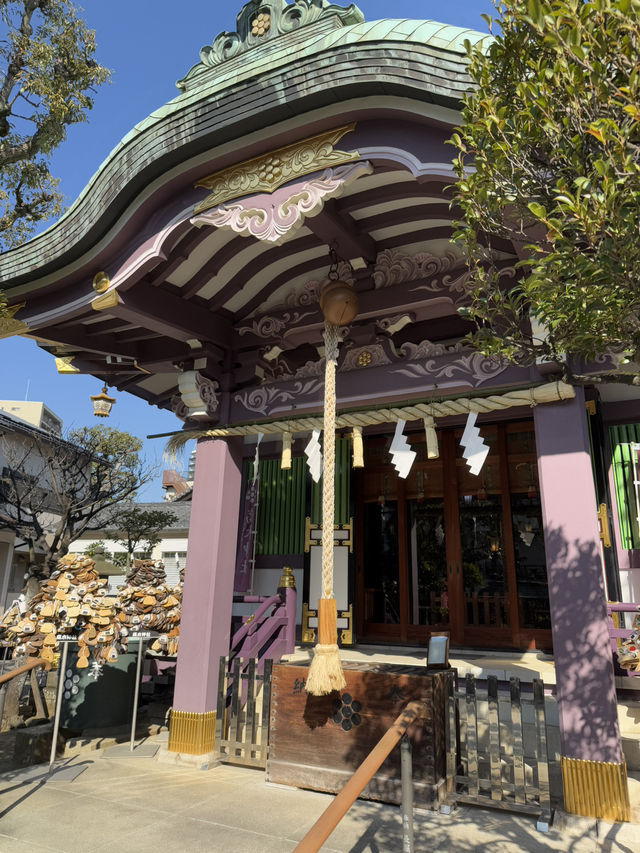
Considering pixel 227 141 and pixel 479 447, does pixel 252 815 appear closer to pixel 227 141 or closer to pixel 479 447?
pixel 479 447

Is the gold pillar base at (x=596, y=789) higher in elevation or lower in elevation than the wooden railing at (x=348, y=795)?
lower

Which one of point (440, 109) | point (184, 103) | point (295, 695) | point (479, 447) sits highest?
point (184, 103)

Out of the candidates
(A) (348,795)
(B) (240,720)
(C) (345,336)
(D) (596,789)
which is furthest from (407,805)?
(C) (345,336)

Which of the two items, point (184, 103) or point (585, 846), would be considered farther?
point (184, 103)

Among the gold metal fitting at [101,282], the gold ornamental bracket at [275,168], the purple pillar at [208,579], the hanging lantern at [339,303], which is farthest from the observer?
the purple pillar at [208,579]

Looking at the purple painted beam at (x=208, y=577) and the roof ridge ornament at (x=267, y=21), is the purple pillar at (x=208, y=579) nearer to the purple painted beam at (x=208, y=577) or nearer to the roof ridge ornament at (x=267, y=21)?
the purple painted beam at (x=208, y=577)

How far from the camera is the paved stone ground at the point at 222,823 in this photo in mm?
3834

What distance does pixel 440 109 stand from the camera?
4.09 metres

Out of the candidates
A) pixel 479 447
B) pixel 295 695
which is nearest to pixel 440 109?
pixel 479 447

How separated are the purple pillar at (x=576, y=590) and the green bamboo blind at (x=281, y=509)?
553 centimetres

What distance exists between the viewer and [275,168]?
4.91 m

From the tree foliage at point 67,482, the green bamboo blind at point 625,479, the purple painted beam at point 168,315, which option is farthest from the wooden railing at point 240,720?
the tree foliage at point 67,482

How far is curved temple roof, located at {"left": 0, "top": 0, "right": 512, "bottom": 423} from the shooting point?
4.37 m

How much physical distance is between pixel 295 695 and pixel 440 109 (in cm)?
496
